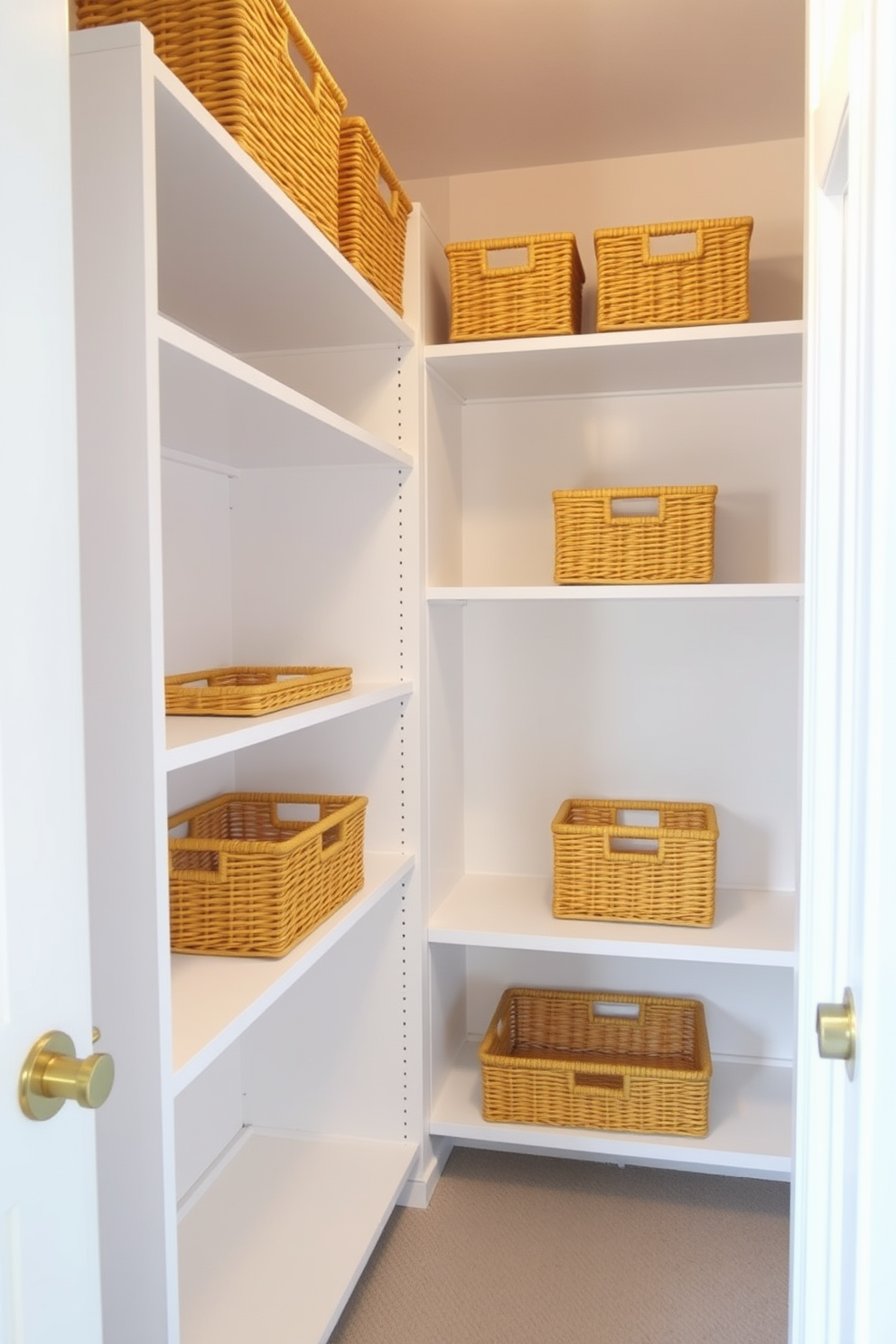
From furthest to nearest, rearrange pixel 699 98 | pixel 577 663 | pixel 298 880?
pixel 577 663
pixel 699 98
pixel 298 880

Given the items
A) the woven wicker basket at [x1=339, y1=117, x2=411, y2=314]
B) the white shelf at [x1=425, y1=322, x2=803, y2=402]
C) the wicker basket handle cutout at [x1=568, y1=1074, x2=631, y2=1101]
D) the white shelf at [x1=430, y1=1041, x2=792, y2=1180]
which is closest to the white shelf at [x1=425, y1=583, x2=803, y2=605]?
the white shelf at [x1=425, y1=322, x2=803, y2=402]

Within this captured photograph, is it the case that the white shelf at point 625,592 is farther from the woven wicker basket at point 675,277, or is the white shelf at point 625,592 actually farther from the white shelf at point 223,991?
the white shelf at point 223,991

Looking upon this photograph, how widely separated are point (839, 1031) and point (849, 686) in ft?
1.16

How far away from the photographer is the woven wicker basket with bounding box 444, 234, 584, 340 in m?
1.94

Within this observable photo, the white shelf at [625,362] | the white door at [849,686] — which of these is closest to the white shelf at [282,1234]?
the white door at [849,686]

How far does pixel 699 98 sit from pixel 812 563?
48.4 inches

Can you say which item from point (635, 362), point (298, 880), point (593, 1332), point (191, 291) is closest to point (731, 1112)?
point (593, 1332)

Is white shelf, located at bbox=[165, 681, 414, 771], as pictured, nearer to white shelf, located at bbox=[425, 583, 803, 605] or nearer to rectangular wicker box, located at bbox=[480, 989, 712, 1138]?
white shelf, located at bbox=[425, 583, 803, 605]

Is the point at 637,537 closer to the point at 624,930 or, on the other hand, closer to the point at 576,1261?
the point at 624,930

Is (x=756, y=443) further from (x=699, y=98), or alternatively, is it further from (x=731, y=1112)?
(x=731, y=1112)

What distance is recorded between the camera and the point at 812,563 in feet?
4.11

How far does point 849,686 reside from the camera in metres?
1.03

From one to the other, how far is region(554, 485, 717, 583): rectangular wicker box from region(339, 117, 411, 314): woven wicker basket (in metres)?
0.54

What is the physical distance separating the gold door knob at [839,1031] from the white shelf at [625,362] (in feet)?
4.34
